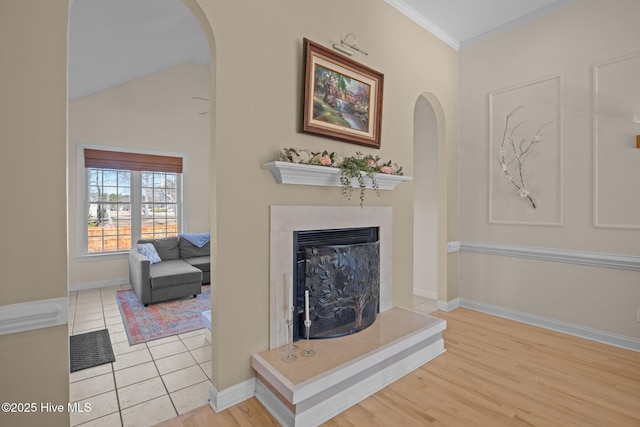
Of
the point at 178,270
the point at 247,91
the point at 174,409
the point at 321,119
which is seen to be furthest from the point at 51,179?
the point at 178,270

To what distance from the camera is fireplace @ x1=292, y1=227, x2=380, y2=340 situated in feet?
7.59

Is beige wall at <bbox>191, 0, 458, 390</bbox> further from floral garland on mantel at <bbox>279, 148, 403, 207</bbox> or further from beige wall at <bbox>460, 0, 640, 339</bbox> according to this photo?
beige wall at <bbox>460, 0, 640, 339</bbox>

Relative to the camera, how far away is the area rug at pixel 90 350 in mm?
2494

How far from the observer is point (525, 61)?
11.1ft

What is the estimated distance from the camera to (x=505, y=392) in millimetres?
2131

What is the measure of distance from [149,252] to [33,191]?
12.0 feet

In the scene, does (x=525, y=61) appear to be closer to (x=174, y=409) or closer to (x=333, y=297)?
(x=333, y=297)

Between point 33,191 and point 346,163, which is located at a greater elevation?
point 346,163

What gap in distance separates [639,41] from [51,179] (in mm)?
4515

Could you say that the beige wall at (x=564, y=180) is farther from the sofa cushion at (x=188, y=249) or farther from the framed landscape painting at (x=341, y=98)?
the sofa cushion at (x=188, y=249)

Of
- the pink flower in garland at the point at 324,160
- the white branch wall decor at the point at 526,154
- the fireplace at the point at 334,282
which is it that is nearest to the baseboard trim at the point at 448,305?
the white branch wall decor at the point at 526,154

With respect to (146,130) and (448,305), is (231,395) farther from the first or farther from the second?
(146,130)

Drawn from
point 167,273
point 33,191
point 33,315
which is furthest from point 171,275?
point 33,191

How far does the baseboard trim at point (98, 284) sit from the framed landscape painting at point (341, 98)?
4618 mm
